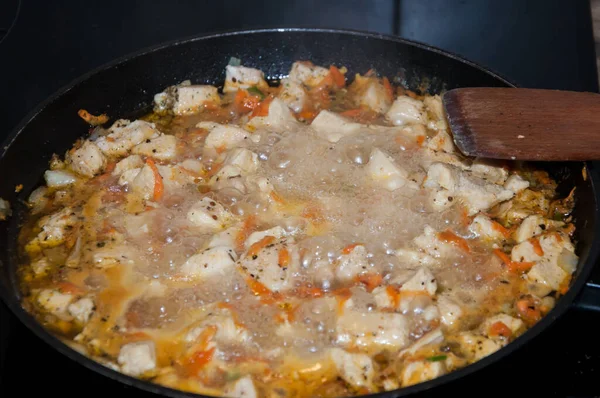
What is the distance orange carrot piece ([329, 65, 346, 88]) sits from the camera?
3.45 meters

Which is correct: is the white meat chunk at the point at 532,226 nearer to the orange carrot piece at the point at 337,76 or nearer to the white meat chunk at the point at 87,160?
the orange carrot piece at the point at 337,76

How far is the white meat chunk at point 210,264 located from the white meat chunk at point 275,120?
910 millimetres

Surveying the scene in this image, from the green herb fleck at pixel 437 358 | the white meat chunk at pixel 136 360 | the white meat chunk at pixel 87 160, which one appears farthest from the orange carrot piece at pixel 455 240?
the white meat chunk at pixel 87 160

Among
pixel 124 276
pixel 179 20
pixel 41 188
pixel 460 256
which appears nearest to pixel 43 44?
pixel 179 20

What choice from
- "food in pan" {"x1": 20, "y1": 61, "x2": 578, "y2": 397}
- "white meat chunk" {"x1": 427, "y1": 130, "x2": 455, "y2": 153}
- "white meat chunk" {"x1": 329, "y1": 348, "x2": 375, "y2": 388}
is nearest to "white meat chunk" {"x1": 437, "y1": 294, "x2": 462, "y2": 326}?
"food in pan" {"x1": 20, "y1": 61, "x2": 578, "y2": 397}

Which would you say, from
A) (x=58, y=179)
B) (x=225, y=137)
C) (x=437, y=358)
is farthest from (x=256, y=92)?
(x=437, y=358)

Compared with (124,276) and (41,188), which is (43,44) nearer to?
(41,188)

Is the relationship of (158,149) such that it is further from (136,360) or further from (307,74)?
(136,360)

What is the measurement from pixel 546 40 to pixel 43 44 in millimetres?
3104

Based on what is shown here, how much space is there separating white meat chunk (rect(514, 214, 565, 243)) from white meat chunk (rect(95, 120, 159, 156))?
→ 1.75 metres

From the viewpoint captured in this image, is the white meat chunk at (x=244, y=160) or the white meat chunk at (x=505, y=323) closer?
the white meat chunk at (x=505, y=323)

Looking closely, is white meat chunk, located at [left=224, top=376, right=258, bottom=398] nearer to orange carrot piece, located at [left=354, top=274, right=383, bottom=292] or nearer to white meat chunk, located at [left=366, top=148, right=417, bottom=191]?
orange carrot piece, located at [left=354, top=274, right=383, bottom=292]

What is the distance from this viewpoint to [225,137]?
9.76 ft

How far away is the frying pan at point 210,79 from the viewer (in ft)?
8.43
